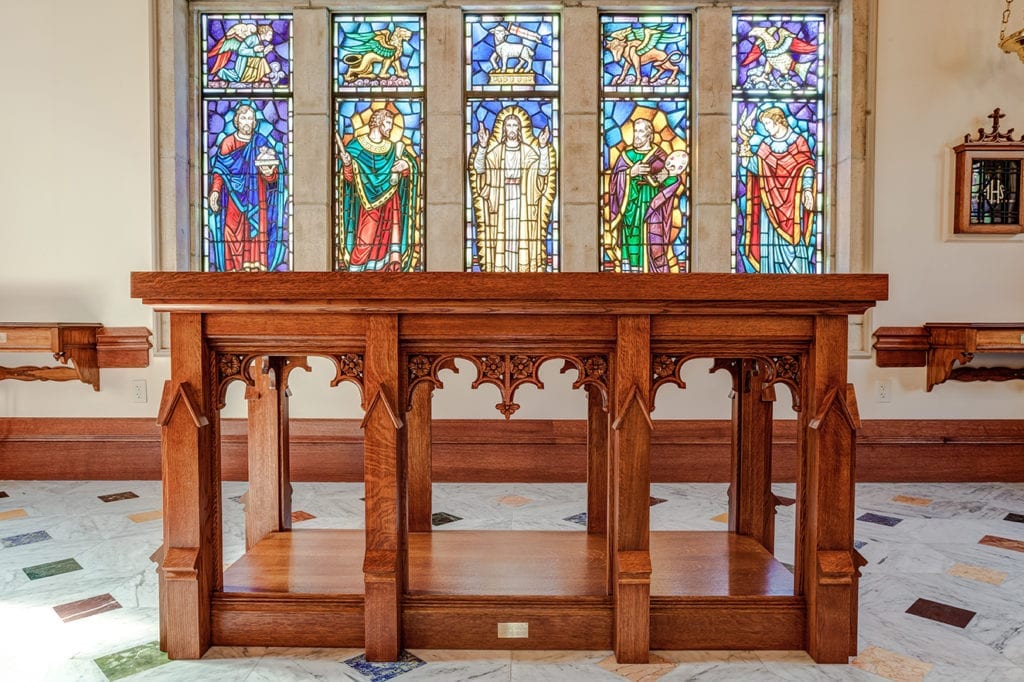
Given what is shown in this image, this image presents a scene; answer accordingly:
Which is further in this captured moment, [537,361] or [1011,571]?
[1011,571]

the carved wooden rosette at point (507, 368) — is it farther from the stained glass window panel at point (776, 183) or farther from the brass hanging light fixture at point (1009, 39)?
the brass hanging light fixture at point (1009, 39)

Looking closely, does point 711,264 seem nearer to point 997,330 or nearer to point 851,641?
point 997,330

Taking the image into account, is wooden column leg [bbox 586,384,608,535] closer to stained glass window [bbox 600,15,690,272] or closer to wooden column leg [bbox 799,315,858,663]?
wooden column leg [bbox 799,315,858,663]

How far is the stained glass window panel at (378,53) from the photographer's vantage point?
420cm

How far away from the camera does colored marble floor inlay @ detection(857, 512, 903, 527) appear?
3137mm

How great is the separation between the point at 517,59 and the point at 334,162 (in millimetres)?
1401

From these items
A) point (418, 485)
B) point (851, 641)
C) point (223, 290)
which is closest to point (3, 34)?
point (223, 290)

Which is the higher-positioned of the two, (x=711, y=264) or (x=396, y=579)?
(x=711, y=264)

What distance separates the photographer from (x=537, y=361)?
5.76ft

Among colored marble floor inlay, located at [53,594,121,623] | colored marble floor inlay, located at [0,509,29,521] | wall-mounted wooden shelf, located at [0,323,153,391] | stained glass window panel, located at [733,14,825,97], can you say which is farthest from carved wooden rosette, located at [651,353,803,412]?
wall-mounted wooden shelf, located at [0,323,153,391]

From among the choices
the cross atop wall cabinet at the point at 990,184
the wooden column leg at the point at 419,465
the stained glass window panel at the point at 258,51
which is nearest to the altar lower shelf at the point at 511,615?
the wooden column leg at the point at 419,465

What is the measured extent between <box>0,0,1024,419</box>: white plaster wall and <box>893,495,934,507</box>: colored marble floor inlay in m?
0.69

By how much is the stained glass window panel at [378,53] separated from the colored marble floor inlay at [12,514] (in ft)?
10.1

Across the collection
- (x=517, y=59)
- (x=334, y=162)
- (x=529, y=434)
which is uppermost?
(x=517, y=59)
